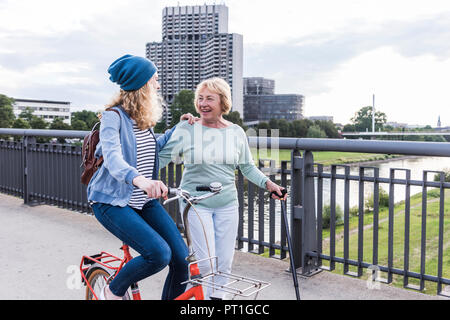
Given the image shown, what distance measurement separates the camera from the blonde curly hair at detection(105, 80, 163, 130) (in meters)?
2.76

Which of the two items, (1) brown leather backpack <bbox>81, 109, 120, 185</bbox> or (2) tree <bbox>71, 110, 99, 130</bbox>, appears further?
(2) tree <bbox>71, 110, 99, 130</bbox>

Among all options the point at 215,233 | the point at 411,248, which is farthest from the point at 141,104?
the point at 411,248

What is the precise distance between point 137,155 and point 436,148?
2150 mm

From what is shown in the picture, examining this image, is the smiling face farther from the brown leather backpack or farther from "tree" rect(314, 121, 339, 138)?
"tree" rect(314, 121, 339, 138)

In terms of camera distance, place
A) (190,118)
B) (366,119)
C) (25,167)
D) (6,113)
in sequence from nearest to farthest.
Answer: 1. (190,118)
2. (25,167)
3. (366,119)
4. (6,113)

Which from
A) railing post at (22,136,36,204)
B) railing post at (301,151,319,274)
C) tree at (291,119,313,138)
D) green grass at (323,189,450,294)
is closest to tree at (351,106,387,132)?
tree at (291,119,313,138)

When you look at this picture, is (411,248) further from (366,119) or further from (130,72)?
(366,119)

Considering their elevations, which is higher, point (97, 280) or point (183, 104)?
point (183, 104)

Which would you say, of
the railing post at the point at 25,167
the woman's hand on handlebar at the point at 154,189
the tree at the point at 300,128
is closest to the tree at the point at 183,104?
the tree at the point at 300,128

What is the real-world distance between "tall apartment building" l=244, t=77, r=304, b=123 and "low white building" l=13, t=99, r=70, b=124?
63509 millimetres

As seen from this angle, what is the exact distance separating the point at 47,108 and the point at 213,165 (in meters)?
167

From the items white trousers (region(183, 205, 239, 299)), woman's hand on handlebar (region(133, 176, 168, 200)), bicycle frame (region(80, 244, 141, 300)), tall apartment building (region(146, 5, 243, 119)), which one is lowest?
bicycle frame (region(80, 244, 141, 300))

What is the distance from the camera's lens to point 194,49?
462ft

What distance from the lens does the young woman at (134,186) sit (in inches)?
98.7
